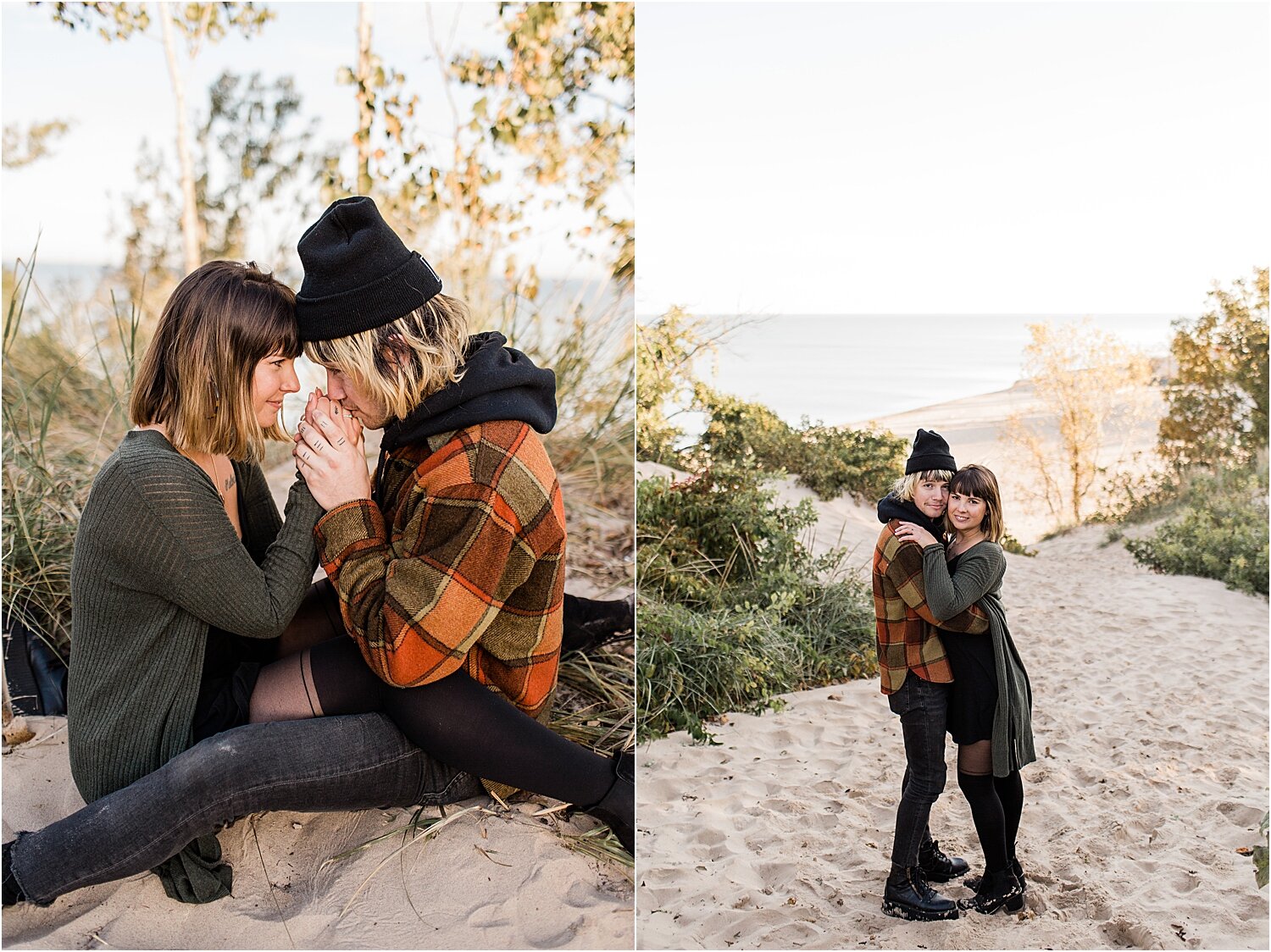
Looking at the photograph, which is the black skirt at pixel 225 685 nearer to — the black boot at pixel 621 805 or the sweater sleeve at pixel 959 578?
the black boot at pixel 621 805

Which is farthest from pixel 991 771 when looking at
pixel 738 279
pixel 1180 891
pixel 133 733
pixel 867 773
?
pixel 133 733

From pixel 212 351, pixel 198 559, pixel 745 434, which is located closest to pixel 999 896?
pixel 745 434

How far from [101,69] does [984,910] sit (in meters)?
4.84

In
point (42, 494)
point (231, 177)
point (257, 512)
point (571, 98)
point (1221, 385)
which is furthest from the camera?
point (231, 177)

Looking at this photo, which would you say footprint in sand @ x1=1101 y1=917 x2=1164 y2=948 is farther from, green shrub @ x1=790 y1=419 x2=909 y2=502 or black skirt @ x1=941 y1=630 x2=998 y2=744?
→ green shrub @ x1=790 y1=419 x2=909 y2=502

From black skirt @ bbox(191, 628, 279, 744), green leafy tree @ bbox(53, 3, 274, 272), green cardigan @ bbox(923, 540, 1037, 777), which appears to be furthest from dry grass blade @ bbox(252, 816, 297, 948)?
green leafy tree @ bbox(53, 3, 274, 272)

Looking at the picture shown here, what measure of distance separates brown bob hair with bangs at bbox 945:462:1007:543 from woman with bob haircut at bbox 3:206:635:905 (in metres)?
0.85

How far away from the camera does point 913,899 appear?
6.78 feet

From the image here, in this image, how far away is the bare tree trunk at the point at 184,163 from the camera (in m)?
4.31

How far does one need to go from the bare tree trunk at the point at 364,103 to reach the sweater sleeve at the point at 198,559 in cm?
242

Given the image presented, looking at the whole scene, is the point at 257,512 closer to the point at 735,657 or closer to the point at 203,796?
the point at 203,796

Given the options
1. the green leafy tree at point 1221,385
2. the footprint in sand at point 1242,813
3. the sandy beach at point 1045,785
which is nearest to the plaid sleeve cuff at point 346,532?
the sandy beach at point 1045,785

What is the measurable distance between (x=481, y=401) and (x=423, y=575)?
0.36 meters

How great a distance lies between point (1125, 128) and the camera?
2.37m
